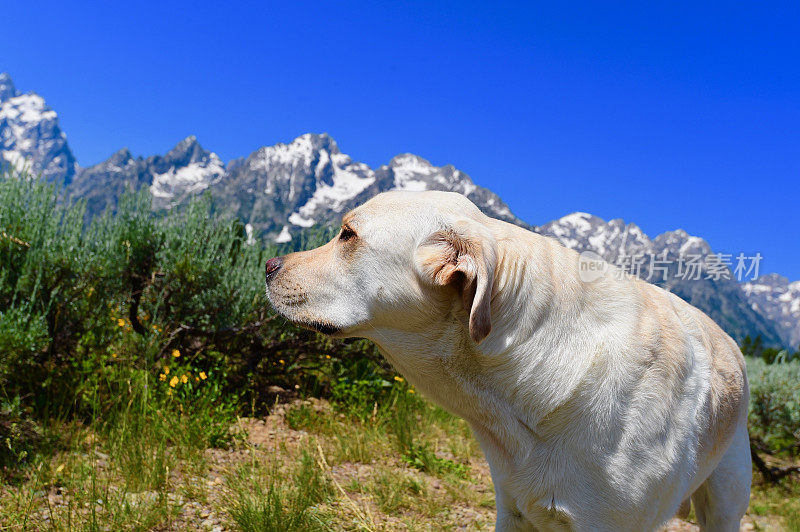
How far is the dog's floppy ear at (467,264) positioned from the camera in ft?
5.24

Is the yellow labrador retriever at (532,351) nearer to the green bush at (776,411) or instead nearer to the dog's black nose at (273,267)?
the dog's black nose at (273,267)

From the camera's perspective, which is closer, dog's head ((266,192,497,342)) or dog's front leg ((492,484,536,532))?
dog's head ((266,192,497,342))

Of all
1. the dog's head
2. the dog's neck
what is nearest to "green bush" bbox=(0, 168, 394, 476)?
the dog's head

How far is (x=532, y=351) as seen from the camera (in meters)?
1.71

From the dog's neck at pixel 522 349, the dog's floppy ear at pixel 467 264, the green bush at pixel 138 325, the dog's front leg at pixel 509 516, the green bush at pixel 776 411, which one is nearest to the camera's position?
the dog's floppy ear at pixel 467 264

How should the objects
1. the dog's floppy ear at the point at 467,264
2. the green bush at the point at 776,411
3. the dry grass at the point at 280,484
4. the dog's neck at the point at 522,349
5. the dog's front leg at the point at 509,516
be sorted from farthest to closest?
the green bush at the point at 776,411
the dry grass at the point at 280,484
the dog's front leg at the point at 509,516
the dog's neck at the point at 522,349
the dog's floppy ear at the point at 467,264

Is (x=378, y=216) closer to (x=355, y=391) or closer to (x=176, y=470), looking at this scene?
(x=176, y=470)

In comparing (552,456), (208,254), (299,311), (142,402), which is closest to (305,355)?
→ (208,254)

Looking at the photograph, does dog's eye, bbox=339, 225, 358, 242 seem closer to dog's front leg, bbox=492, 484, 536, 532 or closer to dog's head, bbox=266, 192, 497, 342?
dog's head, bbox=266, 192, 497, 342

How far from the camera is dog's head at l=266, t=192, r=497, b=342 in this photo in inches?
68.6

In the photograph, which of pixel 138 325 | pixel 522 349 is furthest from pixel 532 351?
pixel 138 325

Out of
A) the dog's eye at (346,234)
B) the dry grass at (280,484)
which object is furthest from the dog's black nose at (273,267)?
the dry grass at (280,484)

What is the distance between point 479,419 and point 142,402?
9.70 feet

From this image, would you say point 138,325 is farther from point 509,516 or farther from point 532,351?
point 532,351
